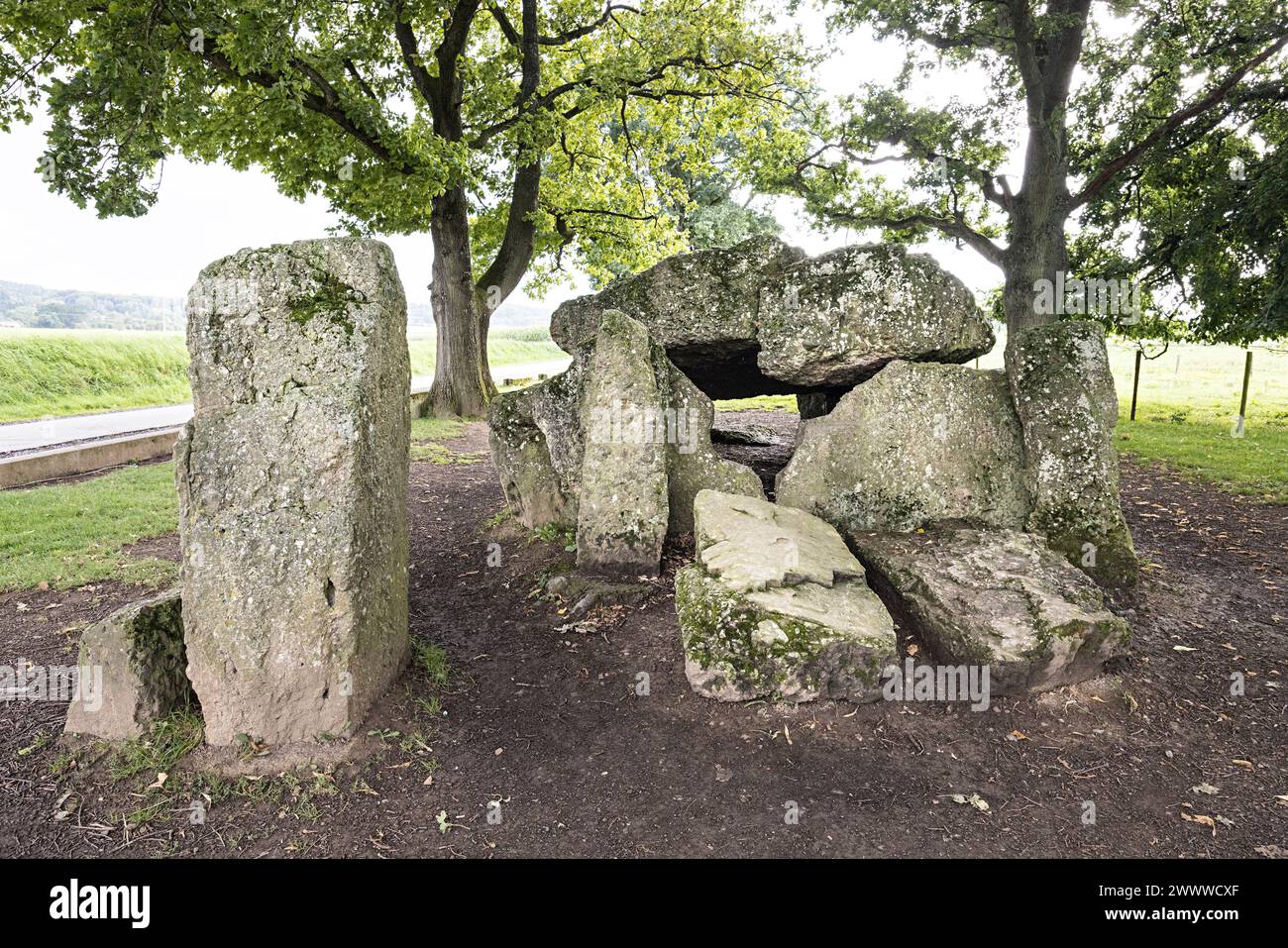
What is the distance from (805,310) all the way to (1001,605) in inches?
143

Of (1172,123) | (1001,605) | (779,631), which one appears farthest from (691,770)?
(1172,123)

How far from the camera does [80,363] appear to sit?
2425 centimetres

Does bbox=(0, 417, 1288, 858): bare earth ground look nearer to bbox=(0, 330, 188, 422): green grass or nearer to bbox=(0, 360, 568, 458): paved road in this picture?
bbox=(0, 360, 568, 458): paved road

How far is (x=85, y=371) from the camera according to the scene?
78.8 ft

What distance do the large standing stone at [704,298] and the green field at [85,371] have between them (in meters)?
11.9

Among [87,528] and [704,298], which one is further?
[87,528]

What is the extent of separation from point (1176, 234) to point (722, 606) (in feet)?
42.7

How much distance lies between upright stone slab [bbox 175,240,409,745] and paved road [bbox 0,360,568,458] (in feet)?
34.1

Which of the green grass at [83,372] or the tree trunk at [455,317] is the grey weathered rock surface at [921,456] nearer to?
the tree trunk at [455,317]

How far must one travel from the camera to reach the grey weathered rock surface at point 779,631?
520cm

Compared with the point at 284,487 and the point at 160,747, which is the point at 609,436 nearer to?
the point at 284,487

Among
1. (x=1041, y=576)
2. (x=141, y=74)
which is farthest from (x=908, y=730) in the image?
(x=141, y=74)

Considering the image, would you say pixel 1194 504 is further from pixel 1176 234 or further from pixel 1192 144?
→ pixel 1192 144

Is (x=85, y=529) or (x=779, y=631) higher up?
(x=779, y=631)
